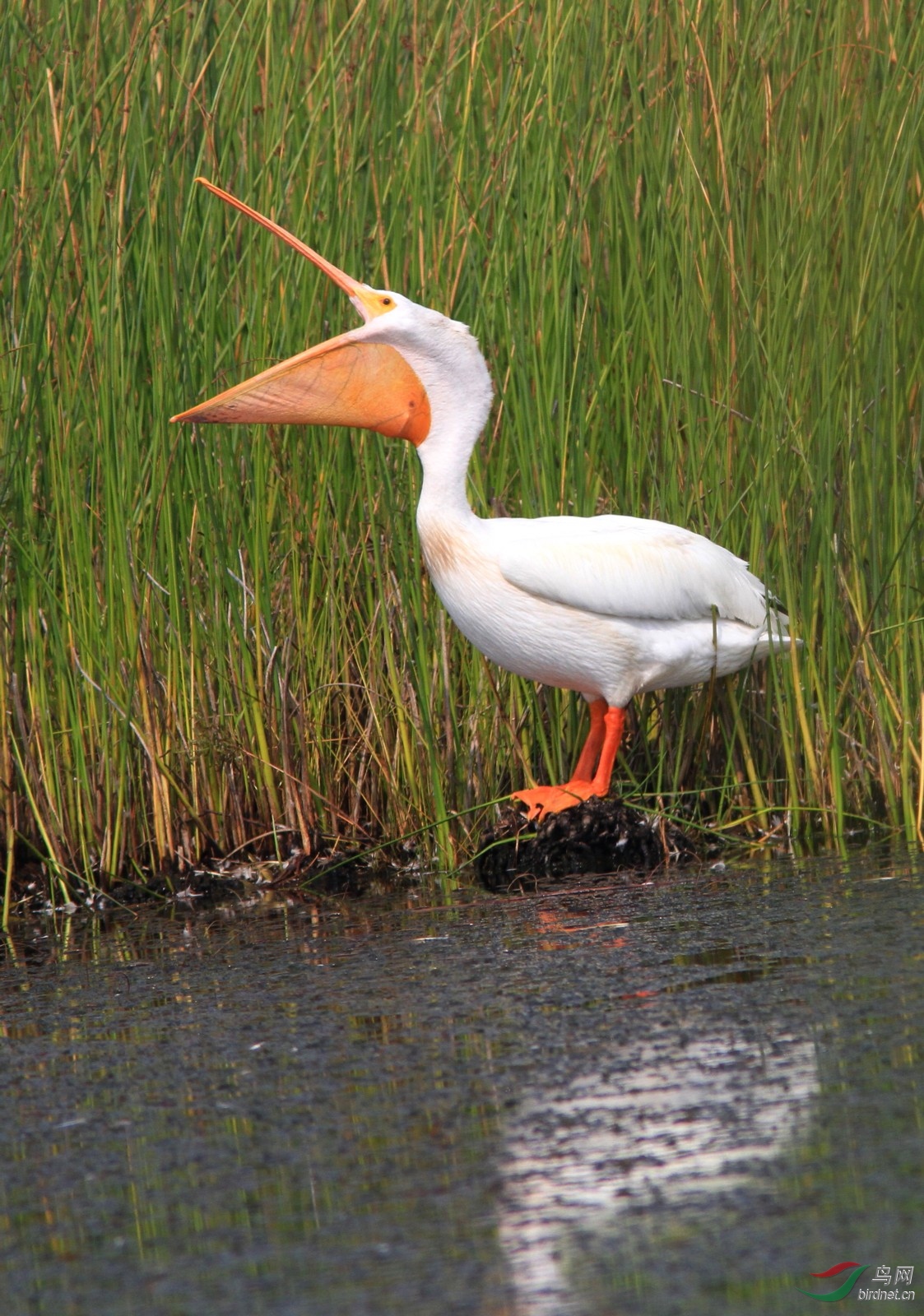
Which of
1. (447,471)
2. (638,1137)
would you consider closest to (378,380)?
(447,471)

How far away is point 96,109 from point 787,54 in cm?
184

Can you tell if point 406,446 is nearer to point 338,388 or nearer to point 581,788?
point 338,388

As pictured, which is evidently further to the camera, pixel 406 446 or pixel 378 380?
pixel 406 446

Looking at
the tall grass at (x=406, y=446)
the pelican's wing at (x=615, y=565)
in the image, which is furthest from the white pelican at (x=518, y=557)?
the tall grass at (x=406, y=446)

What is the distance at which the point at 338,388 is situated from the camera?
3.96m

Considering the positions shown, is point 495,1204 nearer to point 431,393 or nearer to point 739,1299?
point 739,1299

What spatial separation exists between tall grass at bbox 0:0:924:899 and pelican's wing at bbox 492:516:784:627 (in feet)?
0.65

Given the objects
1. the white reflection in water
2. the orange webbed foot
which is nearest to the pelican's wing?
the orange webbed foot

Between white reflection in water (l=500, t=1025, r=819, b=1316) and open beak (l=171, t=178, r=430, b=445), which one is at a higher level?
open beak (l=171, t=178, r=430, b=445)

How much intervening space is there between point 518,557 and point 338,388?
23.0 inches

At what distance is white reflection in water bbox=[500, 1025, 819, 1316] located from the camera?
1.89 metres

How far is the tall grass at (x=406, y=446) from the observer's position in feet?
13.6

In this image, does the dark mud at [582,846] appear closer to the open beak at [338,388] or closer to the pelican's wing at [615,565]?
the pelican's wing at [615,565]

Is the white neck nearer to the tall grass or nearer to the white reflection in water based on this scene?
the tall grass
